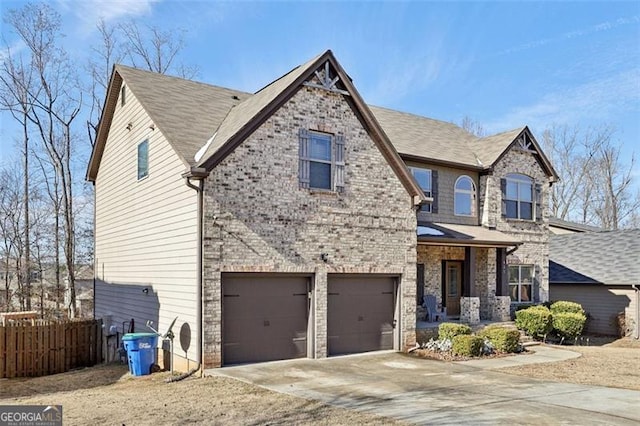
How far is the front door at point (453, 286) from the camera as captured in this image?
786 inches

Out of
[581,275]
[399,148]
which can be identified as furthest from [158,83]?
[581,275]

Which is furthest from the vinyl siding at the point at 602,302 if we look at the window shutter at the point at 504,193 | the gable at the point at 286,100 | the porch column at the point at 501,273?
the gable at the point at 286,100

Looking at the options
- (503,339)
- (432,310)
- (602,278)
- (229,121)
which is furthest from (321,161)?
(602,278)

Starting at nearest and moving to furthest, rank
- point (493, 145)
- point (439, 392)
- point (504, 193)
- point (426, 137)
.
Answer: point (439, 392) → point (504, 193) → point (426, 137) → point (493, 145)

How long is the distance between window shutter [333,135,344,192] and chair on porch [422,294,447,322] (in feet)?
21.4

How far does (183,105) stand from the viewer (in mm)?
15203

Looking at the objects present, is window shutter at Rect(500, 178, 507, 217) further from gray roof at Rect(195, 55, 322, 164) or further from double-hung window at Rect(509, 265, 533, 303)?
gray roof at Rect(195, 55, 322, 164)

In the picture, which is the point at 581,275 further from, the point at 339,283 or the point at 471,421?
the point at 471,421

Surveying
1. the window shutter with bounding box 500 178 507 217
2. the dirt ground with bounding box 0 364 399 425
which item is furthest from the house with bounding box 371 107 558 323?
the dirt ground with bounding box 0 364 399 425

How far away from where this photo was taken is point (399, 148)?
60.7 feet

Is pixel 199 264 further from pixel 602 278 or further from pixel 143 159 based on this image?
pixel 602 278

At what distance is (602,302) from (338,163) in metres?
15.7

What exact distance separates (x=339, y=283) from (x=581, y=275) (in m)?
15.2

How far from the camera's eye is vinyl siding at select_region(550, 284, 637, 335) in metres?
22.2
